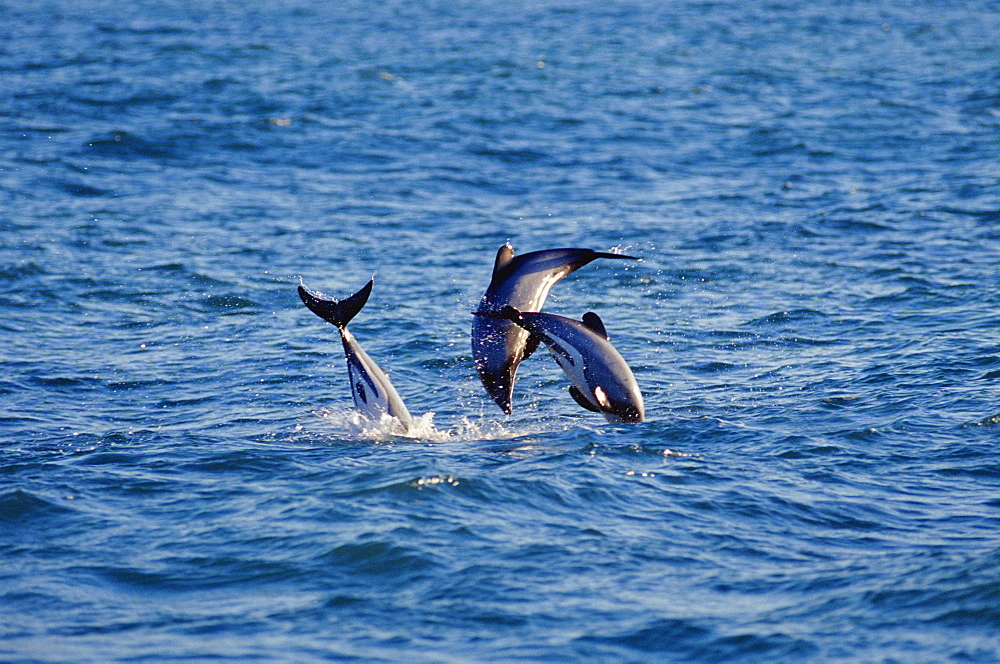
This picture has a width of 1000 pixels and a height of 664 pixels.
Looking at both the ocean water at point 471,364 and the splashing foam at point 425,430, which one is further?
the splashing foam at point 425,430

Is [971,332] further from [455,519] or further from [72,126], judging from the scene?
[72,126]

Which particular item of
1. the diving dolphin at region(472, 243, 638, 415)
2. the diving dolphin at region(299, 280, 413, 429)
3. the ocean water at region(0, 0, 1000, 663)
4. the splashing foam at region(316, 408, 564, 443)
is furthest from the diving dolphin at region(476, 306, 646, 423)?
the diving dolphin at region(299, 280, 413, 429)

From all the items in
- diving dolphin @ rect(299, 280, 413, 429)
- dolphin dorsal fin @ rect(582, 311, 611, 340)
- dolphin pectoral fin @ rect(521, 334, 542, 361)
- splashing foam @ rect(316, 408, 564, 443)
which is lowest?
splashing foam @ rect(316, 408, 564, 443)

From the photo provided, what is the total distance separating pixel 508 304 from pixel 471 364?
3.78 metres

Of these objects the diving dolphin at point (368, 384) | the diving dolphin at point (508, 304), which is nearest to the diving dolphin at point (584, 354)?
the diving dolphin at point (508, 304)

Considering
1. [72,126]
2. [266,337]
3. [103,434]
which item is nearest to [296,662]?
[103,434]

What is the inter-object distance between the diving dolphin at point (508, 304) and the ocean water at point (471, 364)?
29.1 inches

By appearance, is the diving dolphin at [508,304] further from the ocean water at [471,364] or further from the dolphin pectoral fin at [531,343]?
the ocean water at [471,364]

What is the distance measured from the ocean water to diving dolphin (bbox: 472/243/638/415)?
740 millimetres

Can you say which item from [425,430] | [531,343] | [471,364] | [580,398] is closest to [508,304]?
[531,343]

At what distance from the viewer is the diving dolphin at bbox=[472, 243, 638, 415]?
11211 millimetres

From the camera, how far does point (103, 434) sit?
40.0 feet

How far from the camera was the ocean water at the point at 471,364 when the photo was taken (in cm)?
834

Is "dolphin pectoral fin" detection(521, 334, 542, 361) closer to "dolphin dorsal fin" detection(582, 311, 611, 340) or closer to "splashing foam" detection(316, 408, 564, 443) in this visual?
"dolphin dorsal fin" detection(582, 311, 611, 340)
